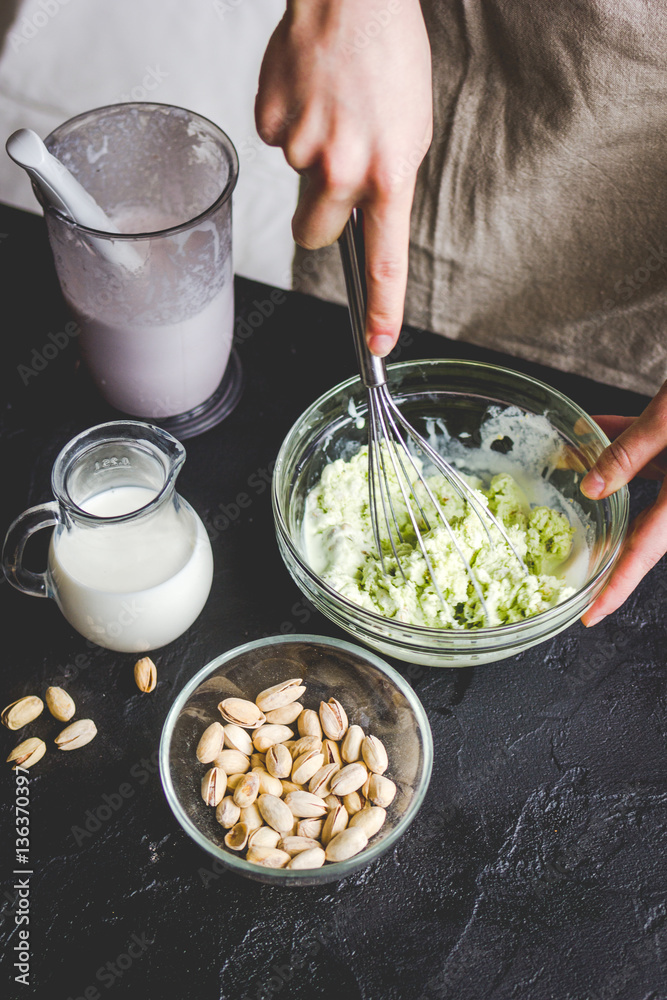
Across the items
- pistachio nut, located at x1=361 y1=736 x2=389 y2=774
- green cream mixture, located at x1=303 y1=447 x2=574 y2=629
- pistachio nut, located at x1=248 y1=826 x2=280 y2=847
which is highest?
green cream mixture, located at x1=303 y1=447 x2=574 y2=629

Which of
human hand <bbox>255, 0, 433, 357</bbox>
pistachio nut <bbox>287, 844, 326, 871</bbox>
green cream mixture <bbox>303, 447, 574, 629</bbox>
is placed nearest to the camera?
human hand <bbox>255, 0, 433, 357</bbox>

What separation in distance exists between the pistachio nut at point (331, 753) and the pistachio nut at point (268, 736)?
0.03m

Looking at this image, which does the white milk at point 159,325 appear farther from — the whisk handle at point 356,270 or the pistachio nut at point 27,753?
the pistachio nut at point 27,753

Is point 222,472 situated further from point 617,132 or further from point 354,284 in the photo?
point 617,132

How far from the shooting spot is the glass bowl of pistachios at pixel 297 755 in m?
0.70

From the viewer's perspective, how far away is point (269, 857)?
68 cm

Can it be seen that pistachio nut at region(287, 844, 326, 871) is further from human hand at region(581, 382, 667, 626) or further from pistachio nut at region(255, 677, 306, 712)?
human hand at region(581, 382, 667, 626)

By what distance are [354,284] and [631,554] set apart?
0.36 metres

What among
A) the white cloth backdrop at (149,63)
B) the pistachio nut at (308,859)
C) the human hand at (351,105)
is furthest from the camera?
the white cloth backdrop at (149,63)

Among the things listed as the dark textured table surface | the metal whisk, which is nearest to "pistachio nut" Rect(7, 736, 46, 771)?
the dark textured table surface

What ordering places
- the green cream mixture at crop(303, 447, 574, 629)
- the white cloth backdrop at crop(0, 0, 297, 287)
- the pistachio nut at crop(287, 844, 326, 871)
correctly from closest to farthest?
the pistachio nut at crop(287, 844, 326, 871)
the green cream mixture at crop(303, 447, 574, 629)
the white cloth backdrop at crop(0, 0, 297, 287)

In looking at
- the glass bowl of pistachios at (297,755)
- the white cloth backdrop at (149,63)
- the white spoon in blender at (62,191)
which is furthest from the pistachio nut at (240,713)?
the white cloth backdrop at (149,63)

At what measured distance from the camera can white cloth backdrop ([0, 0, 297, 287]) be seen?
6.29 feet

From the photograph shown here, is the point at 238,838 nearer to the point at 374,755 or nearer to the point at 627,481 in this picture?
the point at 374,755
